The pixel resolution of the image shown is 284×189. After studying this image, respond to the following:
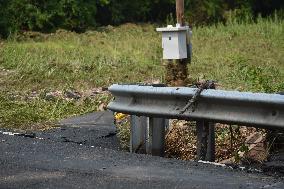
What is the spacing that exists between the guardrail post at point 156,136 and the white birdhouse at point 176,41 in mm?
3841

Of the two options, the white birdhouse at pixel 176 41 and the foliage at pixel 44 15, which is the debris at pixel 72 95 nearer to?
the white birdhouse at pixel 176 41

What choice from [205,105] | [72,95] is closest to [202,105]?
[205,105]

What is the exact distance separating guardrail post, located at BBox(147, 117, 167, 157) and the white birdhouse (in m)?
3.84

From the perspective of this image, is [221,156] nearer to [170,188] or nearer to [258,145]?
[258,145]

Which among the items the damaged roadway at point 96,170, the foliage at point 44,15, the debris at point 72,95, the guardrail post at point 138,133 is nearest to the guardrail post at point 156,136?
the guardrail post at point 138,133

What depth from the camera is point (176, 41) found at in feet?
32.9

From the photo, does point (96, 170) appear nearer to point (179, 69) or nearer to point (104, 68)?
point (179, 69)

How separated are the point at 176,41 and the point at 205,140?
4342 mm

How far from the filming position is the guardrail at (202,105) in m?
5.27

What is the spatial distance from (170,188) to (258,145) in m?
1.74

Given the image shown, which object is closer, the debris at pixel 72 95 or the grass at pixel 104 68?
the grass at pixel 104 68

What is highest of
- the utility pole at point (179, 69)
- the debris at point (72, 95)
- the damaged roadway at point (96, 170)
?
the utility pole at point (179, 69)

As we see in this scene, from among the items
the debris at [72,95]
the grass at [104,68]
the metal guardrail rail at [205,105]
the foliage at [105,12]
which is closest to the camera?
the metal guardrail rail at [205,105]

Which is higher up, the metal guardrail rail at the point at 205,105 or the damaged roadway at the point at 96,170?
the metal guardrail rail at the point at 205,105
